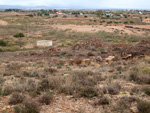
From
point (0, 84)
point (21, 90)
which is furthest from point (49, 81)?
point (0, 84)

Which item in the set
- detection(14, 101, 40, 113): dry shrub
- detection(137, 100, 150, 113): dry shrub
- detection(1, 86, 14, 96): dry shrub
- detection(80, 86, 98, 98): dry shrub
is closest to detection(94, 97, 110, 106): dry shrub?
detection(80, 86, 98, 98): dry shrub

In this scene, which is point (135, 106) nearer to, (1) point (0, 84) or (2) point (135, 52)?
(1) point (0, 84)

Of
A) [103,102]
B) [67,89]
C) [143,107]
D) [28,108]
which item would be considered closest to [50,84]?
[67,89]

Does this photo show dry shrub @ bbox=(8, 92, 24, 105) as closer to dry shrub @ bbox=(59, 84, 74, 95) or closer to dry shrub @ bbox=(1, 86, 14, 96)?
dry shrub @ bbox=(1, 86, 14, 96)

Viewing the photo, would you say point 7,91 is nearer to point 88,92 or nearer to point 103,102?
point 88,92

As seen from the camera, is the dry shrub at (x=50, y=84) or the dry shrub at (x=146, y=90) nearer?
the dry shrub at (x=146, y=90)

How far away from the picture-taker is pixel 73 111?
14.0 feet

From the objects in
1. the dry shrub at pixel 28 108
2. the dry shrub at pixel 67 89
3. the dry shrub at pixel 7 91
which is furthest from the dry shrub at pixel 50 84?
the dry shrub at pixel 28 108

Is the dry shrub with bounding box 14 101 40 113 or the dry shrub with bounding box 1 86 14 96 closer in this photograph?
the dry shrub with bounding box 14 101 40 113

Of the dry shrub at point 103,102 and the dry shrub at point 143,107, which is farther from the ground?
the dry shrub at point 143,107

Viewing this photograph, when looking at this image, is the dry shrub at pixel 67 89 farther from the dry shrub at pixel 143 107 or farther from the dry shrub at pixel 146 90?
the dry shrub at pixel 146 90

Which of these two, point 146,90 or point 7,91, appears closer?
point 146,90

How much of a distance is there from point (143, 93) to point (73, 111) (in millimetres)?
2237

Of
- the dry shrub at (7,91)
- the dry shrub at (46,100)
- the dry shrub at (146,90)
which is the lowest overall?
the dry shrub at (7,91)
